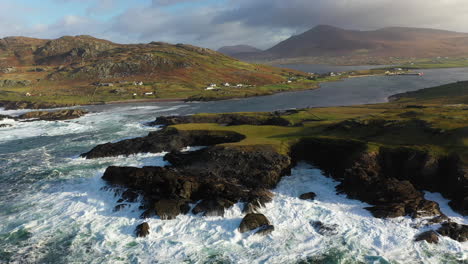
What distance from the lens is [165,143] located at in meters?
47.0

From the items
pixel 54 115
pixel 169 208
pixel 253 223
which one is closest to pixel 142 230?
pixel 169 208

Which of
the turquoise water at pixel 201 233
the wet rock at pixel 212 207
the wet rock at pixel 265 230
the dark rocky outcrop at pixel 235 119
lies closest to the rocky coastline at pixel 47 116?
the dark rocky outcrop at pixel 235 119

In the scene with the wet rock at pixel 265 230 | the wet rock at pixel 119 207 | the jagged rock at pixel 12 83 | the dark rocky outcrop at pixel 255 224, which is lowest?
the wet rock at pixel 265 230

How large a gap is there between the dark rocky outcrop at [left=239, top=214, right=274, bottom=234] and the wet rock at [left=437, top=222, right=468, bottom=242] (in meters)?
Result: 12.4

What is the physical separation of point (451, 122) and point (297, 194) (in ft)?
73.4

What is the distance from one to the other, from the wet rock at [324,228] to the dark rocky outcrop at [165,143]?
2109cm

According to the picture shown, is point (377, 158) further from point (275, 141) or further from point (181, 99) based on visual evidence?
point (181, 99)

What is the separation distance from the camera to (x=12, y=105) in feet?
448

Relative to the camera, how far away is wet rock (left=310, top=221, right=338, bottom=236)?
923 inches

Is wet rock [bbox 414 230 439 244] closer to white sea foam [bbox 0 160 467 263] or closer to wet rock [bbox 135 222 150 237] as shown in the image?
white sea foam [bbox 0 160 467 263]

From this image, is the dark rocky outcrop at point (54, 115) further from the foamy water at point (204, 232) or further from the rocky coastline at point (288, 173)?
the rocky coastline at point (288, 173)

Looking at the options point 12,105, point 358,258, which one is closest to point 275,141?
point 358,258

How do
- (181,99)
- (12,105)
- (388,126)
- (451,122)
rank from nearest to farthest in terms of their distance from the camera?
(451,122) < (388,126) < (12,105) < (181,99)

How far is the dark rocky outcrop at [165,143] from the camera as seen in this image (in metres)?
45.8
